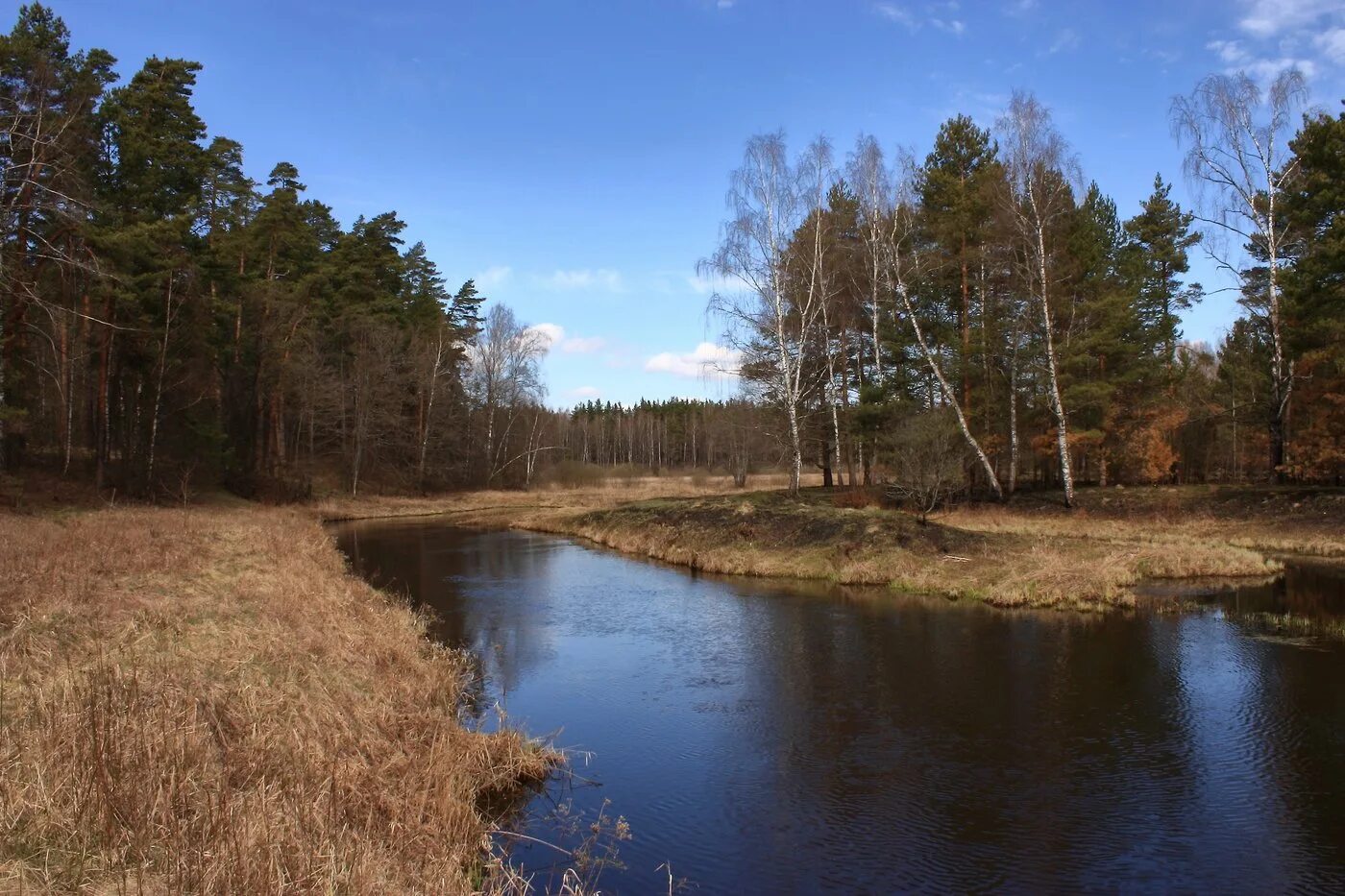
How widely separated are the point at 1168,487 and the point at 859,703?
24.9m

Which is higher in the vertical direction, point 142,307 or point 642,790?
point 142,307

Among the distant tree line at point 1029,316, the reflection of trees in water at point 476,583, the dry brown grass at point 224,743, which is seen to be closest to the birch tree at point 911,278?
A: the distant tree line at point 1029,316

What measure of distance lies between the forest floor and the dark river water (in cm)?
164

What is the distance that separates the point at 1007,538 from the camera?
2112cm

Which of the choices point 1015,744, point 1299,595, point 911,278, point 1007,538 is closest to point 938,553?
point 1007,538

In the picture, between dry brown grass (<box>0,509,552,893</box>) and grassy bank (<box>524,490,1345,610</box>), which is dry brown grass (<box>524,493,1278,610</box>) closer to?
grassy bank (<box>524,490,1345,610</box>)

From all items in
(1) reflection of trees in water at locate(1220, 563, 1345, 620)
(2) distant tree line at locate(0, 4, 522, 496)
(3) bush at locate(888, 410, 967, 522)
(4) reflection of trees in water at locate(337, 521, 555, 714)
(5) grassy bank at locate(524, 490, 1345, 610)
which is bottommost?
(4) reflection of trees in water at locate(337, 521, 555, 714)

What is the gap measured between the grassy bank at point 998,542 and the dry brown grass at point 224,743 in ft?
36.2

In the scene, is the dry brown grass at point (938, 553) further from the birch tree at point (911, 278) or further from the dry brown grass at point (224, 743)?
the dry brown grass at point (224, 743)

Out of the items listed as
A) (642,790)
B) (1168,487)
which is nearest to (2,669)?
(642,790)

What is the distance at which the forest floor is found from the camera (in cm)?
1792

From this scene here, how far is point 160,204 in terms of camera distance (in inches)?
1218

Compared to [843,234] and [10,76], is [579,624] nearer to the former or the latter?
[10,76]

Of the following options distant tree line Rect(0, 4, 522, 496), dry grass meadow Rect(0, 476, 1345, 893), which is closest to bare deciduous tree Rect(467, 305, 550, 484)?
distant tree line Rect(0, 4, 522, 496)
